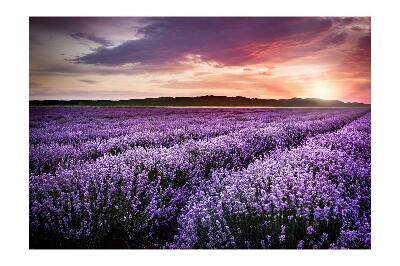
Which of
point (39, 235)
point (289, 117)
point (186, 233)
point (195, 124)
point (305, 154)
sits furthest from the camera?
point (195, 124)

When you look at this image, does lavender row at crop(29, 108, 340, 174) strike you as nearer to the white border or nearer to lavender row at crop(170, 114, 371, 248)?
the white border

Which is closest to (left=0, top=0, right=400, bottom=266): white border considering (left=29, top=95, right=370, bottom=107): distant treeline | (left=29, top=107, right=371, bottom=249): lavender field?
(left=29, top=107, right=371, bottom=249): lavender field

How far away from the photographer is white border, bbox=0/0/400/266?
3371mm

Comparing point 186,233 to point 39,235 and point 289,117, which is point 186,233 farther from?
point 289,117

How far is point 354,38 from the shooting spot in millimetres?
3479

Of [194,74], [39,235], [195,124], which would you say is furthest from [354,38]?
[39,235]

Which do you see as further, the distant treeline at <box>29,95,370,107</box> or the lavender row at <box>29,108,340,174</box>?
the distant treeline at <box>29,95,370,107</box>

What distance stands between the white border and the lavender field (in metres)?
0.11

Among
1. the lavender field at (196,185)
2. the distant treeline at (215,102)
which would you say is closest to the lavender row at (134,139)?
the lavender field at (196,185)
